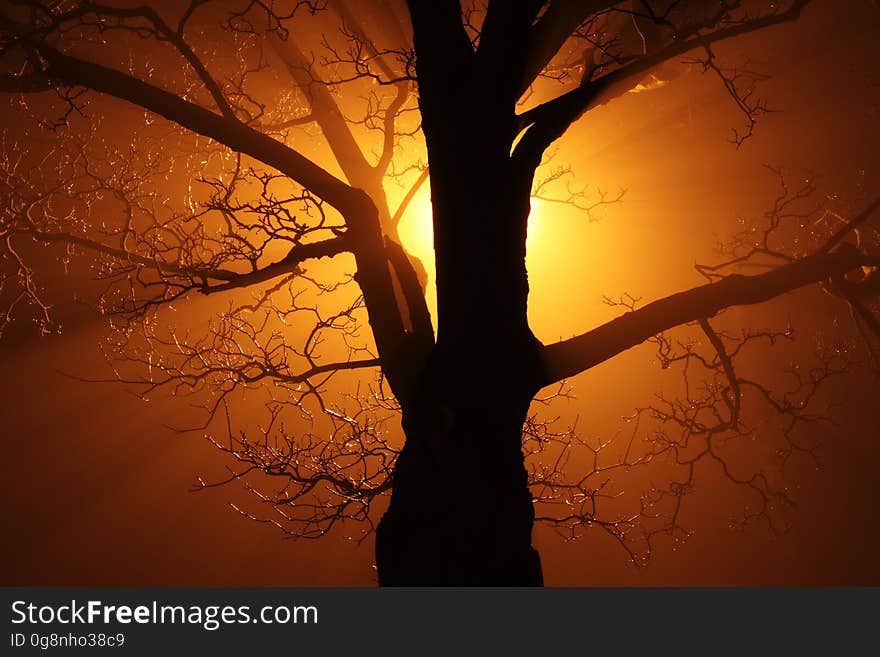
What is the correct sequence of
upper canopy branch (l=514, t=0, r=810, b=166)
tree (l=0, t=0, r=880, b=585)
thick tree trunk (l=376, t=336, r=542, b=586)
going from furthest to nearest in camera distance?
1. upper canopy branch (l=514, t=0, r=810, b=166)
2. tree (l=0, t=0, r=880, b=585)
3. thick tree trunk (l=376, t=336, r=542, b=586)

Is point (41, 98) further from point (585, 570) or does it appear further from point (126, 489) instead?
point (585, 570)

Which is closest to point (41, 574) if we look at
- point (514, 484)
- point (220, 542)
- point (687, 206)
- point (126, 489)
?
point (126, 489)

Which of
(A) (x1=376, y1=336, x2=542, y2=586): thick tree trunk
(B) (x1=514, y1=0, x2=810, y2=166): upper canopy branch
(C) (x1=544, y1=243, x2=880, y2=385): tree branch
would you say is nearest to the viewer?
(A) (x1=376, y1=336, x2=542, y2=586): thick tree trunk

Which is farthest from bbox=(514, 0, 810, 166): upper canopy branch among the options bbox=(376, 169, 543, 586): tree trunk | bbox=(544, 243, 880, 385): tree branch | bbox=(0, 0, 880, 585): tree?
bbox=(544, 243, 880, 385): tree branch

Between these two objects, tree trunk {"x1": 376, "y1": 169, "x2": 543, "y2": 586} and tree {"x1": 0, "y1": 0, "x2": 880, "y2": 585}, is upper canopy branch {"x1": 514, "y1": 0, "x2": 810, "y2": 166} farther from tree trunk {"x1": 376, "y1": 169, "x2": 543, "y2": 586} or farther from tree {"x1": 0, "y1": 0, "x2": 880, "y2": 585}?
tree trunk {"x1": 376, "y1": 169, "x2": 543, "y2": 586}

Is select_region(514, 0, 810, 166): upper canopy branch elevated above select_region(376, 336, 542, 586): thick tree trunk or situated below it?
above

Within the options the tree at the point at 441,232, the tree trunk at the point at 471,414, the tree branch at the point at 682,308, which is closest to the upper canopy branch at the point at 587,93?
the tree at the point at 441,232

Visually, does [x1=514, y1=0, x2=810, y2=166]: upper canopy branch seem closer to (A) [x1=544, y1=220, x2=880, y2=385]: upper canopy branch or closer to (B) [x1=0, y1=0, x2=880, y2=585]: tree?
(B) [x1=0, y1=0, x2=880, y2=585]: tree

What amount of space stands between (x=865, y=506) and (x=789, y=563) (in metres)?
1.20

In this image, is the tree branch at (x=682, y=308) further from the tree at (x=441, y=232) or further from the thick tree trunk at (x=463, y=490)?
the thick tree trunk at (x=463, y=490)

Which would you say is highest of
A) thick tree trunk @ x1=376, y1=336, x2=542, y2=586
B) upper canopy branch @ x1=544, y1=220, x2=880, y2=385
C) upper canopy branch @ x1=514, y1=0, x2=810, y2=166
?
upper canopy branch @ x1=514, y1=0, x2=810, y2=166

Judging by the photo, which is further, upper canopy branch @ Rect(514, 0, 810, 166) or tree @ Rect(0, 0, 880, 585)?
upper canopy branch @ Rect(514, 0, 810, 166)

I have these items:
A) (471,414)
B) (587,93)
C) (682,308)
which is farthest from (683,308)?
(471,414)

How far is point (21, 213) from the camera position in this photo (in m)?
4.05
